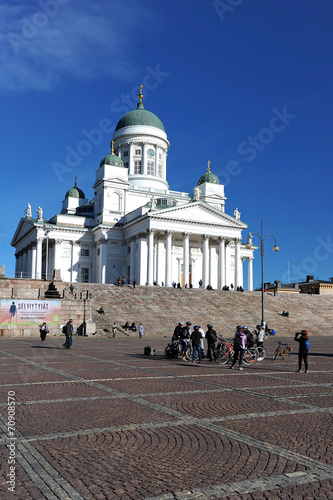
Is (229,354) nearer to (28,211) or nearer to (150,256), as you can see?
(150,256)

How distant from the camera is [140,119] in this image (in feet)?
263

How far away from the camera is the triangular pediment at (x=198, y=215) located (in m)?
62.2

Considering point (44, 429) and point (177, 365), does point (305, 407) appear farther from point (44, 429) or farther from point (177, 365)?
point (177, 365)

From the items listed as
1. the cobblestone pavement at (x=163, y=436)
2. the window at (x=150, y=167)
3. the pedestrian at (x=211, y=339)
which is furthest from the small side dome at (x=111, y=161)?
the cobblestone pavement at (x=163, y=436)

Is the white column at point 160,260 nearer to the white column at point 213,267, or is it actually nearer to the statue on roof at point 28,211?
the white column at point 213,267

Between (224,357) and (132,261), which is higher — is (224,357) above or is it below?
below

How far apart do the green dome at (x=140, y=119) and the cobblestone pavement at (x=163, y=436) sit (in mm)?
70407

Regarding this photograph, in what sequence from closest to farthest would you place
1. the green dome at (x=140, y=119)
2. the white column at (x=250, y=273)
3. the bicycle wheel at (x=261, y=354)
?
1. the bicycle wheel at (x=261, y=354)
2. the white column at (x=250, y=273)
3. the green dome at (x=140, y=119)

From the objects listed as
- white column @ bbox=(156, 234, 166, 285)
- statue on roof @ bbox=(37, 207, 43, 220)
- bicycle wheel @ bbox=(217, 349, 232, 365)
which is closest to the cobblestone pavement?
bicycle wheel @ bbox=(217, 349, 232, 365)

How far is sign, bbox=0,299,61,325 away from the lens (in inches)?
1272

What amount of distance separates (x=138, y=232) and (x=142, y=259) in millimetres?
3846

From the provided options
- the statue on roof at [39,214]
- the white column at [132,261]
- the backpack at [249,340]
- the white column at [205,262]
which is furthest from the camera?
the statue on roof at [39,214]

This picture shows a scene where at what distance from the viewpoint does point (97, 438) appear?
7516 millimetres

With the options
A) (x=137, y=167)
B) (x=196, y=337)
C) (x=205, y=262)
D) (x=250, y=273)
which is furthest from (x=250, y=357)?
(x=137, y=167)
